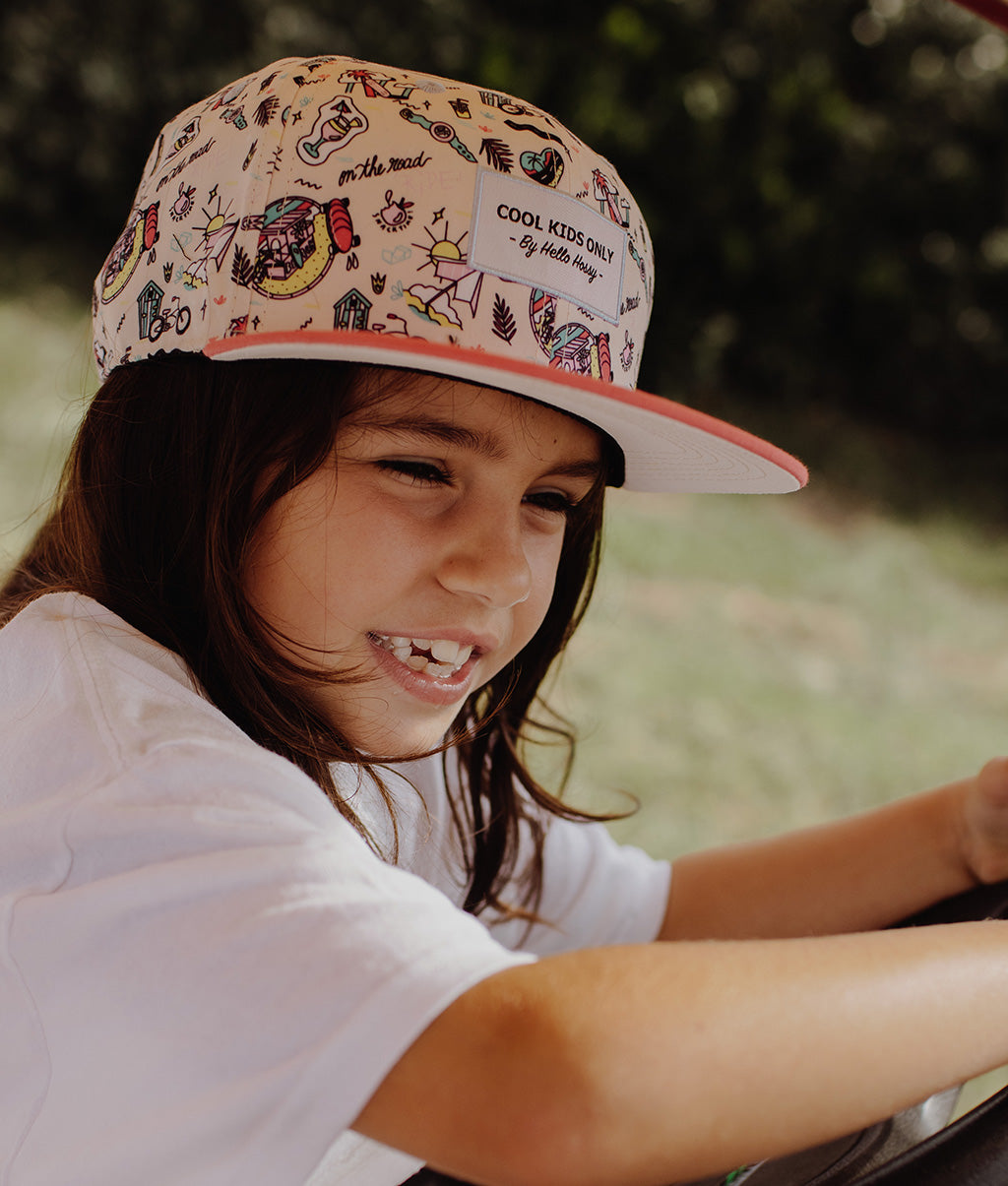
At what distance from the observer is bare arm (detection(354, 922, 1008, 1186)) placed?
2.07ft

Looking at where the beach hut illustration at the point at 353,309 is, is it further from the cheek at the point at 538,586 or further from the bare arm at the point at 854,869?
the bare arm at the point at 854,869

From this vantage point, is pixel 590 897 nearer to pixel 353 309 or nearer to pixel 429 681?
pixel 429 681

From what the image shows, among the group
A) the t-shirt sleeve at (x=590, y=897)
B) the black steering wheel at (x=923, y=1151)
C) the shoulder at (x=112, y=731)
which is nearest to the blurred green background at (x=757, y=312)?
the t-shirt sleeve at (x=590, y=897)

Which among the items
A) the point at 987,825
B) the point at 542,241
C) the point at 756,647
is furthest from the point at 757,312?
the point at 542,241

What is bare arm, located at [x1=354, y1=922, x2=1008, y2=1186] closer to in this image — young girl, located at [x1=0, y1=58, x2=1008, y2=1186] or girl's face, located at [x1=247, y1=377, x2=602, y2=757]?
young girl, located at [x1=0, y1=58, x2=1008, y2=1186]

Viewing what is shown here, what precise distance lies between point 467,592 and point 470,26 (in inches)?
207

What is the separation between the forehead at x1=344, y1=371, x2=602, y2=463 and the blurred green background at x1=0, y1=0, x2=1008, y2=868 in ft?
7.41

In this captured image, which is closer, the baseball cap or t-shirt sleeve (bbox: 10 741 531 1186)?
t-shirt sleeve (bbox: 10 741 531 1186)

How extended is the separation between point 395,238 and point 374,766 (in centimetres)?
49

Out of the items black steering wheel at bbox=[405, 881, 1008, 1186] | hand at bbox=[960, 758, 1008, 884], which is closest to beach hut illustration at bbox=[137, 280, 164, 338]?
black steering wheel at bbox=[405, 881, 1008, 1186]

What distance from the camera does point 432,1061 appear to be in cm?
65

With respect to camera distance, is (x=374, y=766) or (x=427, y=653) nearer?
(x=427, y=653)

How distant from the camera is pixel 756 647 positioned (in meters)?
4.01

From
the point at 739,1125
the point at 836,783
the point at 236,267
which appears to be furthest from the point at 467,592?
the point at 836,783
